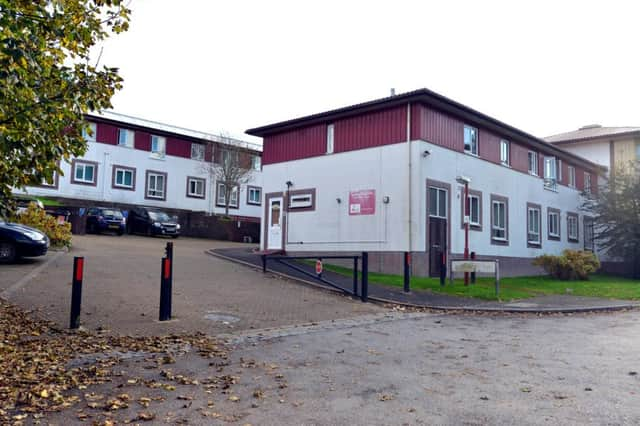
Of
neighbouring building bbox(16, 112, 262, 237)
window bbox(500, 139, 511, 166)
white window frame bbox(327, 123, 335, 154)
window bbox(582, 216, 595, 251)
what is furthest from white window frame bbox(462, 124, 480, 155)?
neighbouring building bbox(16, 112, 262, 237)

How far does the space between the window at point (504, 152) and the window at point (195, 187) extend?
24.9m

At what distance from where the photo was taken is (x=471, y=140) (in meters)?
23.3

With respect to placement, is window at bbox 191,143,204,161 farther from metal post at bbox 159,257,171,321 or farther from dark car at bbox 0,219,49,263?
metal post at bbox 159,257,171,321

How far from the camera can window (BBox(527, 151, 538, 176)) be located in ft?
91.4

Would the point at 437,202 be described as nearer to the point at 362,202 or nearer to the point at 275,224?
the point at 362,202

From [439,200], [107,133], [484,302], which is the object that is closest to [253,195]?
[107,133]

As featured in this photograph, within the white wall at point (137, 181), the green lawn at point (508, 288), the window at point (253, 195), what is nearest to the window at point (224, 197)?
the white wall at point (137, 181)

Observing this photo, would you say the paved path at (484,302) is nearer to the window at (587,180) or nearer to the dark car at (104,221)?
the dark car at (104,221)

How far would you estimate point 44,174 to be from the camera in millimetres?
8039

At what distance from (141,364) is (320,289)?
9.01 metres

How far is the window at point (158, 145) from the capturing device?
40366 millimetres

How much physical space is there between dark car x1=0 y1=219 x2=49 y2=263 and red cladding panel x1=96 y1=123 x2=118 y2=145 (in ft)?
72.3

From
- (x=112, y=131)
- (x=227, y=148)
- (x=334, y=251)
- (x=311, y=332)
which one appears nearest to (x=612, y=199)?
(x=334, y=251)

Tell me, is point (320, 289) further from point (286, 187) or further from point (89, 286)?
point (286, 187)
